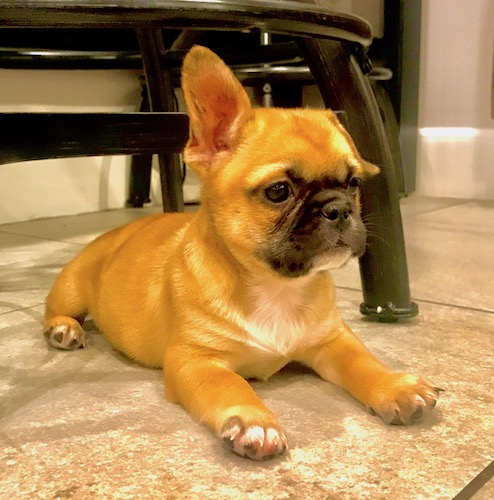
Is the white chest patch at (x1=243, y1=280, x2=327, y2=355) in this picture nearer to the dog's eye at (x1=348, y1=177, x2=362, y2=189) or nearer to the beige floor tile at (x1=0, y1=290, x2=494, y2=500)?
the beige floor tile at (x1=0, y1=290, x2=494, y2=500)

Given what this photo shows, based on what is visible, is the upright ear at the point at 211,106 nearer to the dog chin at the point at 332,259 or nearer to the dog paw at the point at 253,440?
the dog chin at the point at 332,259

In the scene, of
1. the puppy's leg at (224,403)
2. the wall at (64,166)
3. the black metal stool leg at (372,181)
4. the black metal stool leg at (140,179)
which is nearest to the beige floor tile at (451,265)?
the black metal stool leg at (372,181)

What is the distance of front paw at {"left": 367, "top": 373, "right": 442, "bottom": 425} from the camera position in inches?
35.3

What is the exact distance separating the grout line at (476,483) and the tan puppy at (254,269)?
13cm

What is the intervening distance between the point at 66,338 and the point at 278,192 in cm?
55

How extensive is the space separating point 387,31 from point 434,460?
8.81ft

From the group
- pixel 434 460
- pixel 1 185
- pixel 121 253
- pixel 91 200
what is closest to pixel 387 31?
pixel 91 200

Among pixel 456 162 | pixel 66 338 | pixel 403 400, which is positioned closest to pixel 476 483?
pixel 403 400

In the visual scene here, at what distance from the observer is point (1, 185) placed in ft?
8.73

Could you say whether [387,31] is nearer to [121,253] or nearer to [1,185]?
[1,185]

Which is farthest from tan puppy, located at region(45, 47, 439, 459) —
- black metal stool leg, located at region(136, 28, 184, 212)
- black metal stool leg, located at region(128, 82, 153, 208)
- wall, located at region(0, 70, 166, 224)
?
black metal stool leg, located at region(128, 82, 153, 208)

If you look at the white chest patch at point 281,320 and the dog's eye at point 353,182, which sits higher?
the dog's eye at point 353,182

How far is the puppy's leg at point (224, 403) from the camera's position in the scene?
0.80m

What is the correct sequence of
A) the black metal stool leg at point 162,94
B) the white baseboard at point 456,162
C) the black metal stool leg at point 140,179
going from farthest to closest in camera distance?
1. the white baseboard at point 456,162
2. the black metal stool leg at point 140,179
3. the black metal stool leg at point 162,94
